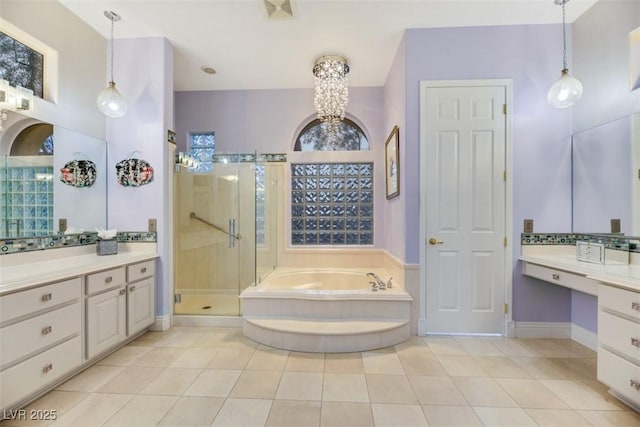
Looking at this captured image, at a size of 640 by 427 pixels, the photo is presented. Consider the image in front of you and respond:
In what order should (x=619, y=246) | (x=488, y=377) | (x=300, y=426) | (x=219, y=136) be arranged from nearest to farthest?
1. (x=300, y=426)
2. (x=488, y=377)
3. (x=619, y=246)
4. (x=219, y=136)

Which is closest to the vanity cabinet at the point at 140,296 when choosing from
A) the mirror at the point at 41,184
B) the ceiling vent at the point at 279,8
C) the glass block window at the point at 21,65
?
the mirror at the point at 41,184

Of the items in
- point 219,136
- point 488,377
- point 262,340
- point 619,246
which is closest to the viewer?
point 488,377

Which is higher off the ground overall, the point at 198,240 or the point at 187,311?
the point at 198,240

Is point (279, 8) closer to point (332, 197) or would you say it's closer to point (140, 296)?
point (332, 197)

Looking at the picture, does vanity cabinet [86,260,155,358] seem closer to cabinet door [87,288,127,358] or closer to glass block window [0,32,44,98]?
cabinet door [87,288,127,358]

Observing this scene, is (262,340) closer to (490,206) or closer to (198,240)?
(198,240)

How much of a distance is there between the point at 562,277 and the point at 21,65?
4.63m

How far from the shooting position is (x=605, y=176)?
2250 mm

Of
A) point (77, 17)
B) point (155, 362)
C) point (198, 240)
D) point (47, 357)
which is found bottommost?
point (155, 362)

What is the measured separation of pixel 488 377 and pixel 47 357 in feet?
9.60

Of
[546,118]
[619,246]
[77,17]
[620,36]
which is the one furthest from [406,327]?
[77,17]

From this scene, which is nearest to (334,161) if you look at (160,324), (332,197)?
(332,197)

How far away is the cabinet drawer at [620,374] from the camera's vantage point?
152cm

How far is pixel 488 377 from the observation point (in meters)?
1.93
